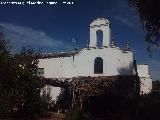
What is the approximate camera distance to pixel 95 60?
3509 centimetres

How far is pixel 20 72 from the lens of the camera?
2369 centimetres

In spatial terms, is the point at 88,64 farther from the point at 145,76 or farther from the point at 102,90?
the point at 145,76

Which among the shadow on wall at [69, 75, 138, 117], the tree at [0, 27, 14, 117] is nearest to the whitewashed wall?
the shadow on wall at [69, 75, 138, 117]

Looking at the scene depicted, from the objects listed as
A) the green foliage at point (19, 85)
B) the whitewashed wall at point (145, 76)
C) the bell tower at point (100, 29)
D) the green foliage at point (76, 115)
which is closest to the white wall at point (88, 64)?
the bell tower at point (100, 29)

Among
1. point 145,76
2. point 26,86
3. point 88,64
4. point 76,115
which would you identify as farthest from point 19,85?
point 145,76

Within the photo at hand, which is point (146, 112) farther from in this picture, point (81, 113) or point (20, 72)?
point (20, 72)

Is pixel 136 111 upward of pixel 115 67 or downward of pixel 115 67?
downward

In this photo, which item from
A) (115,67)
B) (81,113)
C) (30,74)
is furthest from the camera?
(115,67)

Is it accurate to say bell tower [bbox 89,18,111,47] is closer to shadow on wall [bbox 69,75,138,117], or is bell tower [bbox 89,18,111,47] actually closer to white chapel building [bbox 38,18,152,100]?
white chapel building [bbox 38,18,152,100]

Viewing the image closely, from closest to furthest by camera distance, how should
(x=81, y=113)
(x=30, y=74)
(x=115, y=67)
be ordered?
(x=81, y=113)
(x=30, y=74)
(x=115, y=67)

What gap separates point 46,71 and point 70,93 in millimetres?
4827

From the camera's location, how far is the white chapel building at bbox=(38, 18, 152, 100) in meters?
33.8

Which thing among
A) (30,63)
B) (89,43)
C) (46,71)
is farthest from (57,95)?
(30,63)

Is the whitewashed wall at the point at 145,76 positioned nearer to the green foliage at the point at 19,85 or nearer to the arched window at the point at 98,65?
the arched window at the point at 98,65
